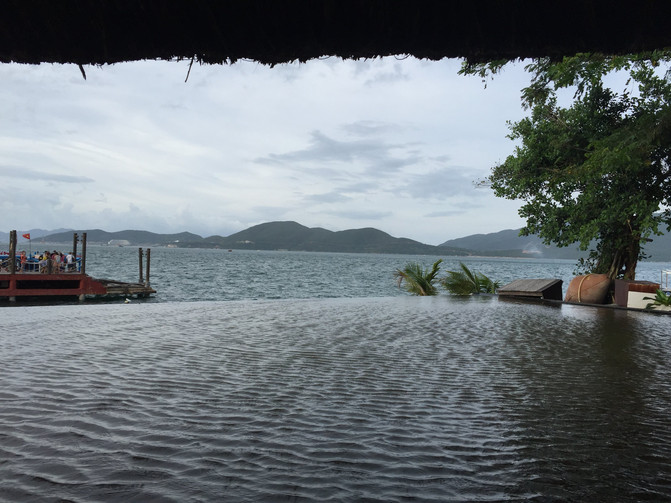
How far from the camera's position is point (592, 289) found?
2072 cm

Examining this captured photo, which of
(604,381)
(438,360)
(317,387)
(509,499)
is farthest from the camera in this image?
(438,360)

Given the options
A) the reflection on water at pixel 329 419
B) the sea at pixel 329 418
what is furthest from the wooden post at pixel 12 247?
the reflection on water at pixel 329 419

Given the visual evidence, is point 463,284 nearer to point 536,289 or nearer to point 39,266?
point 536,289

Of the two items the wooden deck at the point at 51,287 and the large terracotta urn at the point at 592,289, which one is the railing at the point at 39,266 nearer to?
the wooden deck at the point at 51,287

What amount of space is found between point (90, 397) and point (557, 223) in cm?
2068

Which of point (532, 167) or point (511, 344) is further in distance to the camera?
point (532, 167)

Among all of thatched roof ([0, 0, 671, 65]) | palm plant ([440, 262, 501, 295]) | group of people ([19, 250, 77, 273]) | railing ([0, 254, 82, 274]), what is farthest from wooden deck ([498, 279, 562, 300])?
railing ([0, 254, 82, 274])

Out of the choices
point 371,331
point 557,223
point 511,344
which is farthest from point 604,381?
point 557,223

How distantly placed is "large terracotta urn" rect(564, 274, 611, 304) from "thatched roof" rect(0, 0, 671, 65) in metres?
18.8

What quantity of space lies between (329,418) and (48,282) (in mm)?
32674

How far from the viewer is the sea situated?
3.27 meters

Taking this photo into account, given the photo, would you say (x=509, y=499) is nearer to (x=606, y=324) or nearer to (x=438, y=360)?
(x=438, y=360)

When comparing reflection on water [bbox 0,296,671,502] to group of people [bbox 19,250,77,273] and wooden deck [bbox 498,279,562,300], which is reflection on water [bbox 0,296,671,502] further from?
group of people [bbox 19,250,77,273]

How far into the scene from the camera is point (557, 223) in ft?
72.3
